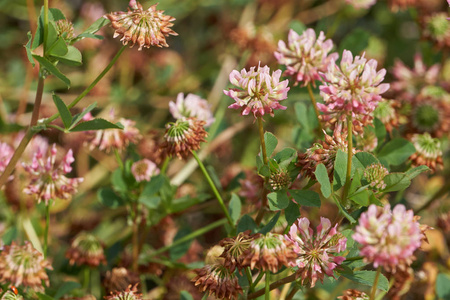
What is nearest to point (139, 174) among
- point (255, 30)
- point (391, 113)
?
point (391, 113)

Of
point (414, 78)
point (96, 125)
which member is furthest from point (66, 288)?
point (414, 78)

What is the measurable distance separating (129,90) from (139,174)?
1287 mm

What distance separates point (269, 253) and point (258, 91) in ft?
1.38

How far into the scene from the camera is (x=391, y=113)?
1.77 metres

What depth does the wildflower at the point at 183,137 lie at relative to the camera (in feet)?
4.94

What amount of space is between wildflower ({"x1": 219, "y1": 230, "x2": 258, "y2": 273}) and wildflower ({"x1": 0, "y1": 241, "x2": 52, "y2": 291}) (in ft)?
1.61

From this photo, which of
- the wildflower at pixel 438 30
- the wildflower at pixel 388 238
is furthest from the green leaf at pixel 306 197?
the wildflower at pixel 438 30

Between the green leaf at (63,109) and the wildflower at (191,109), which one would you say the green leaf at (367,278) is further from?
→ the green leaf at (63,109)

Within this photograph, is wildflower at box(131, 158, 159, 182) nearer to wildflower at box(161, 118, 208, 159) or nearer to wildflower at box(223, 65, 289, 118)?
wildflower at box(161, 118, 208, 159)

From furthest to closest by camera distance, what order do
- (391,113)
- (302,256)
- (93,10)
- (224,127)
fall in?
(93,10), (224,127), (391,113), (302,256)

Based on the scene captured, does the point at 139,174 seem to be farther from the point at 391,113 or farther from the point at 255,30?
the point at 255,30

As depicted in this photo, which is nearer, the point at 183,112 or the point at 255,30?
the point at 183,112

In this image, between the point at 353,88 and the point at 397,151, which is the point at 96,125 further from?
the point at 397,151

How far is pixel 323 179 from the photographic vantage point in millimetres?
1297
